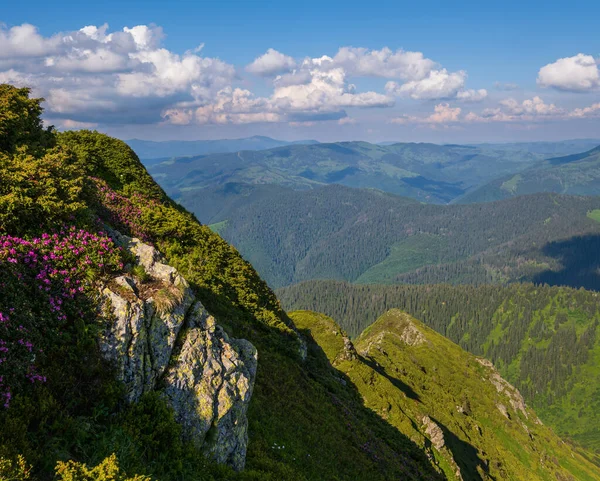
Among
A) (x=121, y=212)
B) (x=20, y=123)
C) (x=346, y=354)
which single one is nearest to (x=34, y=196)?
(x=20, y=123)

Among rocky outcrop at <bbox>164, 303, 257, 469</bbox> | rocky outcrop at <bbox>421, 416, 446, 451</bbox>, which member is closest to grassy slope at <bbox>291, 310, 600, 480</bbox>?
rocky outcrop at <bbox>421, 416, 446, 451</bbox>

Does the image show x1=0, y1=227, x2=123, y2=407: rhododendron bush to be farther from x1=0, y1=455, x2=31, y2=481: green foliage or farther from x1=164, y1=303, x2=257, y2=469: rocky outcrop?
x1=164, y1=303, x2=257, y2=469: rocky outcrop

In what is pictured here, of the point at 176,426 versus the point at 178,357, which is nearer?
the point at 176,426

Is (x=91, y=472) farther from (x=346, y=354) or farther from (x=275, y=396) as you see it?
(x=346, y=354)

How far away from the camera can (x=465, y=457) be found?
67.9 metres

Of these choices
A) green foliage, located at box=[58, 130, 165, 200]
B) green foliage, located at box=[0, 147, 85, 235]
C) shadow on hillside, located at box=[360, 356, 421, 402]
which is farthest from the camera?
shadow on hillside, located at box=[360, 356, 421, 402]

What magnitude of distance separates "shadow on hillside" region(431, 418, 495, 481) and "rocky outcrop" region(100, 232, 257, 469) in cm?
5656

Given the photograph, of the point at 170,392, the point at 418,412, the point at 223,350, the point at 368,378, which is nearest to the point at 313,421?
the point at 223,350

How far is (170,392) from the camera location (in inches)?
560

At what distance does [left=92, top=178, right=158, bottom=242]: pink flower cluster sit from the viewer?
25761mm

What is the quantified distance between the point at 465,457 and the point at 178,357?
2847 inches

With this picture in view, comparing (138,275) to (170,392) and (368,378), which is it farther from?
(368,378)

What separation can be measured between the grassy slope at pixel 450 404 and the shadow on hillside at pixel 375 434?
4764 mm

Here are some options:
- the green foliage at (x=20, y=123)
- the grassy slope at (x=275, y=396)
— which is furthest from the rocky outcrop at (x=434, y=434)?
the green foliage at (x=20, y=123)
